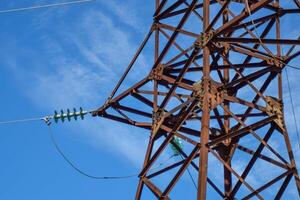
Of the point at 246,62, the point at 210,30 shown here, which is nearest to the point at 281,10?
the point at 246,62

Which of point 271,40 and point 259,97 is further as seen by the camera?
point 259,97

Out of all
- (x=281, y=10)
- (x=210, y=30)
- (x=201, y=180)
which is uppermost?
(x=281, y=10)

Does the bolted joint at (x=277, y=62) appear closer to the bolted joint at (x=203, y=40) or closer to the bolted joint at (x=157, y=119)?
the bolted joint at (x=203, y=40)

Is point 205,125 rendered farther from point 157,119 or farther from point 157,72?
point 157,72

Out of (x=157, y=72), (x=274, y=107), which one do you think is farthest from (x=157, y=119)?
(x=274, y=107)

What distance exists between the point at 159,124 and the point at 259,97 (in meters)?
3.29

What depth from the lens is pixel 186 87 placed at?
19.8 meters

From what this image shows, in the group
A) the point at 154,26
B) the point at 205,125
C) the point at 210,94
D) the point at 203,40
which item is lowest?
the point at 205,125

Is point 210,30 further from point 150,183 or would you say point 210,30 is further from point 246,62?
point 150,183

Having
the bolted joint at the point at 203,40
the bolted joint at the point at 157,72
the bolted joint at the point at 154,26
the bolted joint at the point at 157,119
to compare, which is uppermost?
the bolted joint at the point at 154,26

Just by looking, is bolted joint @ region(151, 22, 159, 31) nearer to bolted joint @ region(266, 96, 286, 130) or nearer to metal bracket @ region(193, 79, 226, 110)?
metal bracket @ region(193, 79, 226, 110)

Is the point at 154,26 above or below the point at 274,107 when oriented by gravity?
above

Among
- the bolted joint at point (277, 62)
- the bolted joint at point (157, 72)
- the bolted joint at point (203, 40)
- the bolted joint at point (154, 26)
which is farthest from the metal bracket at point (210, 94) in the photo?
the bolted joint at point (154, 26)

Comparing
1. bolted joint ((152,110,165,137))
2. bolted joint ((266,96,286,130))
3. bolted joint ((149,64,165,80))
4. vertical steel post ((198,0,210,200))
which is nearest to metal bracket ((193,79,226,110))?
vertical steel post ((198,0,210,200))
